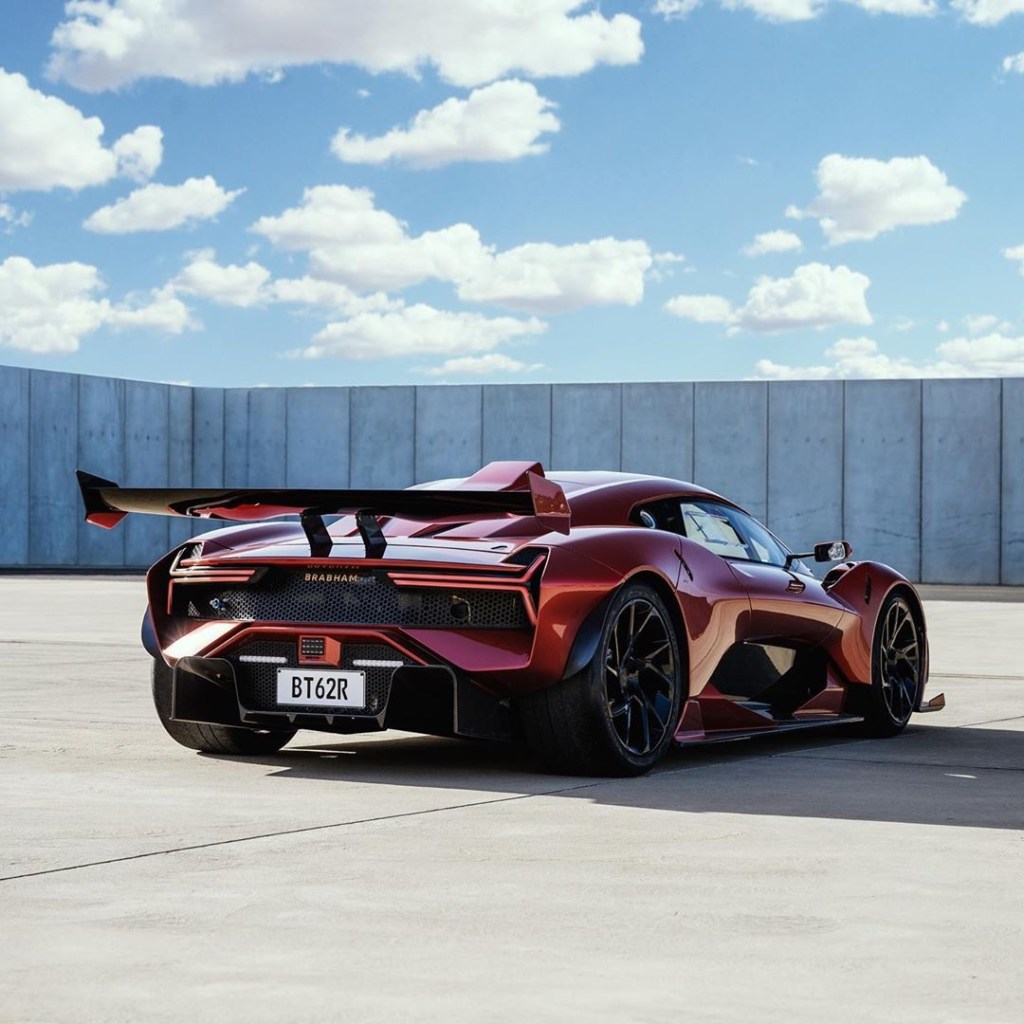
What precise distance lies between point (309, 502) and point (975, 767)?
284 cm

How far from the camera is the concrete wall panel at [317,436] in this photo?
41.3m

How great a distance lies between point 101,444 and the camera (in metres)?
40.8

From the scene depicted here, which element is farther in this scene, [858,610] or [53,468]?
[53,468]

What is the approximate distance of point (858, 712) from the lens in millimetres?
8641

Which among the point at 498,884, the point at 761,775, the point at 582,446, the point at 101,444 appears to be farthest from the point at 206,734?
the point at 101,444

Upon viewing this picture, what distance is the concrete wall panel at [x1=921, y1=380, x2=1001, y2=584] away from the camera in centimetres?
3597

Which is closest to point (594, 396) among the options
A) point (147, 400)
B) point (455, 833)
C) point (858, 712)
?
point (147, 400)

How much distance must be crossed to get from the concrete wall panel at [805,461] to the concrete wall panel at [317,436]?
9.68 m

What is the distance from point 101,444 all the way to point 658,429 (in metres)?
12.2

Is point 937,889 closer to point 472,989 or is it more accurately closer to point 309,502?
point 472,989

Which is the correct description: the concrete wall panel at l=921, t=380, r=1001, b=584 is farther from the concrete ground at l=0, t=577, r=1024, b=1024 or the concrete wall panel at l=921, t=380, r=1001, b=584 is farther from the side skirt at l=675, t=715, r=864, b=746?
the concrete ground at l=0, t=577, r=1024, b=1024

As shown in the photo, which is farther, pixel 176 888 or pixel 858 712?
pixel 858 712

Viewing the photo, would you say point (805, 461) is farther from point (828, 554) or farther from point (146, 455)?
point (828, 554)

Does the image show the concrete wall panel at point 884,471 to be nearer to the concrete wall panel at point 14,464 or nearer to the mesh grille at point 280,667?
the concrete wall panel at point 14,464
